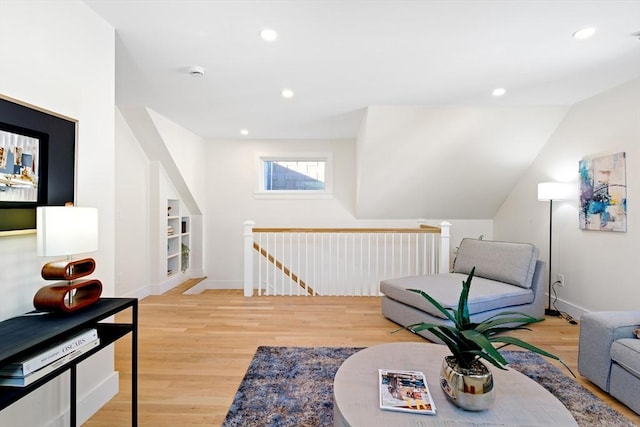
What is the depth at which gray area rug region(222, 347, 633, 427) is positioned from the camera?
6.24 ft

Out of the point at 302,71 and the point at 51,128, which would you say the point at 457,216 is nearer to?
the point at 302,71

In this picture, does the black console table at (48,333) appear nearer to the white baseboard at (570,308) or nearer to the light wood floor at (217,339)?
the light wood floor at (217,339)

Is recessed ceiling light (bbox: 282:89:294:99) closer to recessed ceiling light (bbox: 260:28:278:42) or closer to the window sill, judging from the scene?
recessed ceiling light (bbox: 260:28:278:42)

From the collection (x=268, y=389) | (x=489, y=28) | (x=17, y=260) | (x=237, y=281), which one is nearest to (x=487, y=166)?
(x=489, y=28)

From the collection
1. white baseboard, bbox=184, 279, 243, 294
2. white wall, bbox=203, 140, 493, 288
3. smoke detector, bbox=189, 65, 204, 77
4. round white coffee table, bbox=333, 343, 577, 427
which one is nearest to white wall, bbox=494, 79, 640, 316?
white wall, bbox=203, 140, 493, 288

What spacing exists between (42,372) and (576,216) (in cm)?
475

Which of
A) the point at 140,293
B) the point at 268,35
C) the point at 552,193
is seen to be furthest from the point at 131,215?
the point at 552,193

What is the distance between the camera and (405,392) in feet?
4.86

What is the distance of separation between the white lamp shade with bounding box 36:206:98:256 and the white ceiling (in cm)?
134

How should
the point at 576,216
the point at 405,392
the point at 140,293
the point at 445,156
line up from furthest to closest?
the point at 445,156 → the point at 140,293 → the point at 576,216 → the point at 405,392

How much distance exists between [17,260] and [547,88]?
14.5 ft

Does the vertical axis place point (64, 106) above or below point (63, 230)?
above

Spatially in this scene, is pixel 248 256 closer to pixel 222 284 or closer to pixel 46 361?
pixel 222 284

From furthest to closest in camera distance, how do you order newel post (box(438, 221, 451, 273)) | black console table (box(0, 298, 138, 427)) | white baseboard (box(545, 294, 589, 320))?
1. newel post (box(438, 221, 451, 273))
2. white baseboard (box(545, 294, 589, 320))
3. black console table (box(0, 298, 138, 427))
